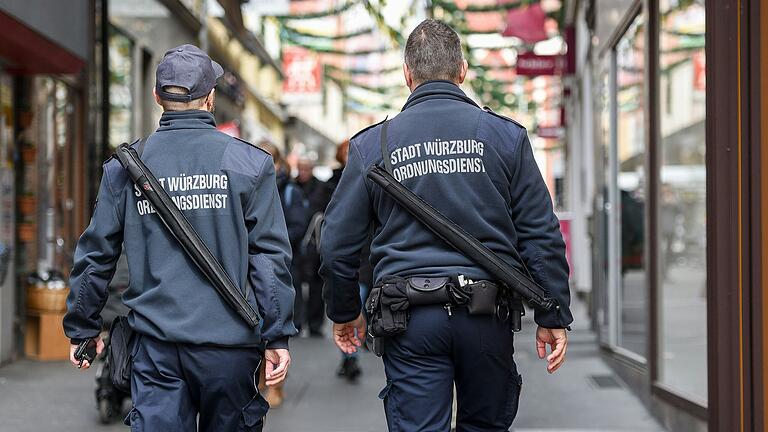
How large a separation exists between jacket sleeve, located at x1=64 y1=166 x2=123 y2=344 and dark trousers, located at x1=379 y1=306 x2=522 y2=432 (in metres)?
0.98

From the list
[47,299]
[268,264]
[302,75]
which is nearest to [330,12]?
[302,75]

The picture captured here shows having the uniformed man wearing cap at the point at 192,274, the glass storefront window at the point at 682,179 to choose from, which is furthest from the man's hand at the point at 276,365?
the glass storefront window at the point at 682,179

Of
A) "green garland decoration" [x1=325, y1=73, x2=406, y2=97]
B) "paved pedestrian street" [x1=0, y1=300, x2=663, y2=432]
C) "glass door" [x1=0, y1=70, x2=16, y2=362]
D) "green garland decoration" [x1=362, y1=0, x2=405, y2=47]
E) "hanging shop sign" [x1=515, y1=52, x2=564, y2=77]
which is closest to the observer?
"paved pedestrian street" [x1=0, y1=300, x2=663, y2=432]

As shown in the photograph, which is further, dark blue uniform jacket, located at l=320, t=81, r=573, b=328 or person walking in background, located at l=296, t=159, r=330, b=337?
person walking in background, located at l=296, t=159, r=330, b=337

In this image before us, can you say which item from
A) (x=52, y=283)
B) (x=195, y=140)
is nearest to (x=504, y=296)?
(x=195, y=140)

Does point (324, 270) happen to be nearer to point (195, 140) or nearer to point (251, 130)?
point (195, 140)

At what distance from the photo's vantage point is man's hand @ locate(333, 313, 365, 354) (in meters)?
4.29

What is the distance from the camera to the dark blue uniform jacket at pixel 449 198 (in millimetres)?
3996

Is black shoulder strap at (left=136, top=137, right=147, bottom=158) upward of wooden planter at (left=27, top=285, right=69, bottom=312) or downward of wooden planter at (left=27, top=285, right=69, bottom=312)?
upward

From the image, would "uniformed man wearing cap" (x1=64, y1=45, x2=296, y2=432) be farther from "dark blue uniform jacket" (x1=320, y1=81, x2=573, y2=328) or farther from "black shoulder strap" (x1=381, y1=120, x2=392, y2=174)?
"black shoulder strap" (x1=381, y1=120, x2=392, y2=174)

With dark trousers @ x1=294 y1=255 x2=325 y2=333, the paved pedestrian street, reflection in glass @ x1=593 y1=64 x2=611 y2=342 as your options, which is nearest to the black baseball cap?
the paved pedestrian street

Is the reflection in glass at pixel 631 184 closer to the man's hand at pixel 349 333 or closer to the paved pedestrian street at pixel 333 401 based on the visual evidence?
the paved pedestrian street at pixel 333 401

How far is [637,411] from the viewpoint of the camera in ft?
26.9

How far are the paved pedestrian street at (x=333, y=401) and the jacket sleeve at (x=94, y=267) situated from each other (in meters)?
3.40
